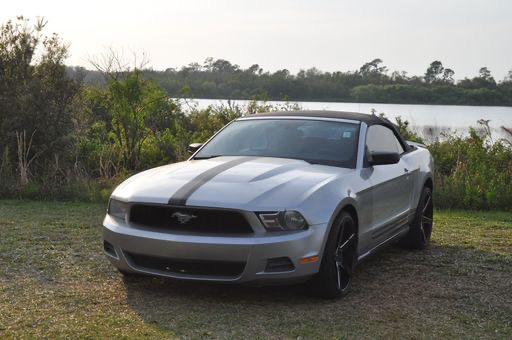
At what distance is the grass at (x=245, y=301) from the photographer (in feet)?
16.1

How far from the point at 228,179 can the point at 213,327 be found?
1168mm

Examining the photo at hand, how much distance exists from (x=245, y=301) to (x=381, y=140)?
8.04 feet

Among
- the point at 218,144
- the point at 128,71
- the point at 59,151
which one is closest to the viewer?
the point at 218,144

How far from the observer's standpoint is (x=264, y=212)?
520 cm

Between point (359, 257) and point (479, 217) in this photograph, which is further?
point (479, 217)

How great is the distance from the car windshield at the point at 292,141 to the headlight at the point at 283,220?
1085 mm

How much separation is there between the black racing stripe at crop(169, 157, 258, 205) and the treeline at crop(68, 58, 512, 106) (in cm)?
1273

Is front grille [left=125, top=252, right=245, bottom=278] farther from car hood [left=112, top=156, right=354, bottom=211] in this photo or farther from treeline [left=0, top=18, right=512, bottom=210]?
treeline [left=0, top=18, right=512, bottom=210]

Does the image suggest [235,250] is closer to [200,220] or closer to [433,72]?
[200,220]

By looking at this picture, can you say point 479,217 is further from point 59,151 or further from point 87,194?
point 59,151

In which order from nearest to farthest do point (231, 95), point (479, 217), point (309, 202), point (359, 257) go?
point (309, 202)
point (359, 257)
point (479, 217)
point (231, 95)

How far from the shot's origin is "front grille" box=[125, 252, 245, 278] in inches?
206

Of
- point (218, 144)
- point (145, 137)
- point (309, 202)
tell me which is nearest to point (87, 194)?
point (145, 137)

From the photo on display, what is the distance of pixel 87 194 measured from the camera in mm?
11258
